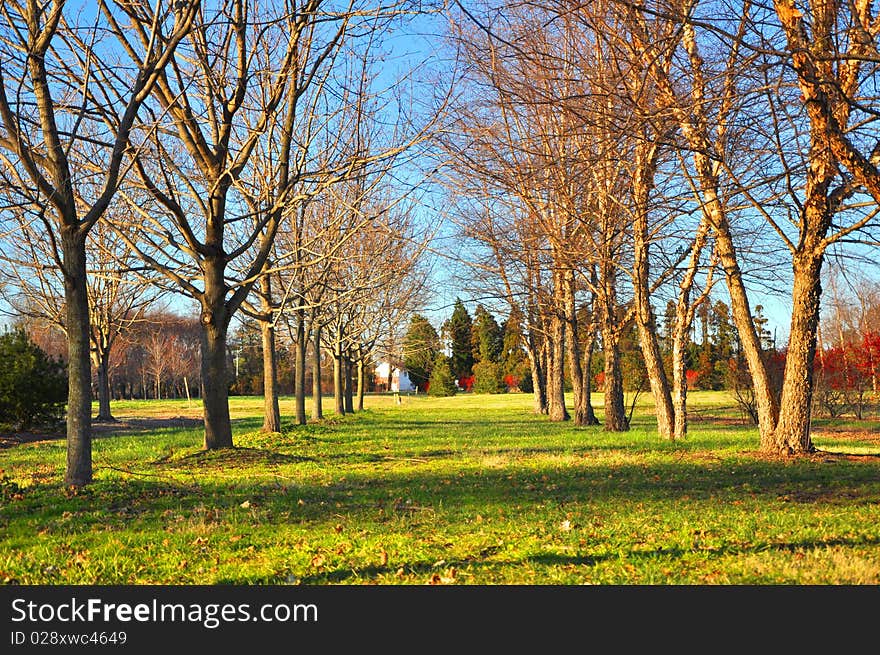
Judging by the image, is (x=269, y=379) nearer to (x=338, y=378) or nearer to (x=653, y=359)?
(x=653, y=359)

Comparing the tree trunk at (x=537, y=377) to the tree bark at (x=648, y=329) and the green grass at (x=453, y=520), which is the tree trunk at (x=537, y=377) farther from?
the green grass at (x=453, y=520)

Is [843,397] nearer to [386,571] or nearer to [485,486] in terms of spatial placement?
[485,486]

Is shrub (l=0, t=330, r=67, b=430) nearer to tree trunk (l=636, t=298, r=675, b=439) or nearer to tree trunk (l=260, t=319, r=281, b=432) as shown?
tree trunk (l=260, t=319, r=281, b=432)

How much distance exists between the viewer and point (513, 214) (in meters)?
20.5

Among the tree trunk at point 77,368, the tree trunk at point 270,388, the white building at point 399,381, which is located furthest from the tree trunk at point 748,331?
the white building at point 399,381

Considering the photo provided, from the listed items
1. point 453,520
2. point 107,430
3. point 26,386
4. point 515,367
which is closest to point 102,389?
point 107,430

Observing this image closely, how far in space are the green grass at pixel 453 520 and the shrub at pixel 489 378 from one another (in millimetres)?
53126

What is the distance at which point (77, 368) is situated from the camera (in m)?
8.41

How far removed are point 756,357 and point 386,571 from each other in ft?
32.1

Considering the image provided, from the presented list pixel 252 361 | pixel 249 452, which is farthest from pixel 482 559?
pixel 252 361

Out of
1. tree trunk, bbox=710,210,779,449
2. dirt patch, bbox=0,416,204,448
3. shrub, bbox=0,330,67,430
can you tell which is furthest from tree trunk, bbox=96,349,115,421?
tree trunk, bbox=710,210,779,449

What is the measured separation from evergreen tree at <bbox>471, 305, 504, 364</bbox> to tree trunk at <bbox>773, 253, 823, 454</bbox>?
56204 millimetres

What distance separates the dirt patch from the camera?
21.3 m

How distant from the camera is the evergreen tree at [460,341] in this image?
7381 centimetres
